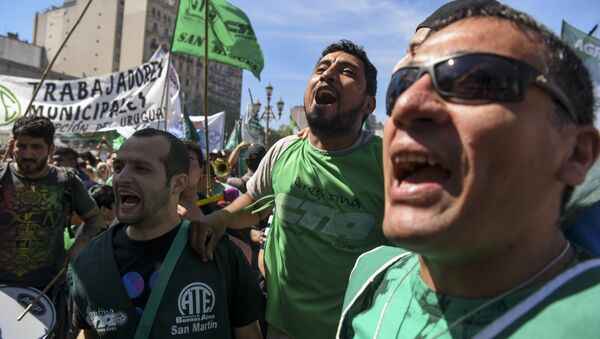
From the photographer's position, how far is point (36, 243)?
A: 4.06m

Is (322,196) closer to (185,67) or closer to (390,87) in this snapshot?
(390,87)

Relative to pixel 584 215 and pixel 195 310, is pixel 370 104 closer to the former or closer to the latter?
pixel 195 310

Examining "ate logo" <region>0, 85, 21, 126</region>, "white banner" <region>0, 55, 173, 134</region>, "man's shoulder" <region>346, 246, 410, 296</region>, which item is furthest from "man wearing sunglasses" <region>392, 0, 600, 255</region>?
"ate logo" <region>0, 85, 21, 126</region>

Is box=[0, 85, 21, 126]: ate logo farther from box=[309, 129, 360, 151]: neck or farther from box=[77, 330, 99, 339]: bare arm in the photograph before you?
box=[309, 129, 360, 151]: neck

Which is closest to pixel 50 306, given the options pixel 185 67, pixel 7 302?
pixel 7 302

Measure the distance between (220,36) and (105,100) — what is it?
9.41ft

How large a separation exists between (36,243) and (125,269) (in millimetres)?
2276

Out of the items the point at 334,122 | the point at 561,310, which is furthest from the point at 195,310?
the point at 561,310

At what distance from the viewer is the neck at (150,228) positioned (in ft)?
7.95

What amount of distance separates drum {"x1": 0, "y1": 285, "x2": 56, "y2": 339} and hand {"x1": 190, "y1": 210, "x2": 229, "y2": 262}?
1866 millimetres

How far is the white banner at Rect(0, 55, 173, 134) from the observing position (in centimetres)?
855

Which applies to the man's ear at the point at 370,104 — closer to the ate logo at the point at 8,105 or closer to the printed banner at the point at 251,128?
the ate logo at the point at 8,105

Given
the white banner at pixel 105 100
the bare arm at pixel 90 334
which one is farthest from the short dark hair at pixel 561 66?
the white banner at pixel 105 100

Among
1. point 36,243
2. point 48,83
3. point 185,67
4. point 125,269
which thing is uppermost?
point 185,67
